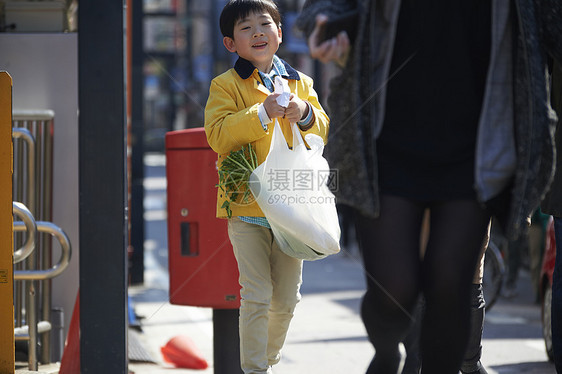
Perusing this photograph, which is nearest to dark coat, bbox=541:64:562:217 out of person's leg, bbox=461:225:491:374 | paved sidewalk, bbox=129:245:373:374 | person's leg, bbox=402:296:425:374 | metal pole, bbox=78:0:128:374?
person's leg, bbox=461:225:491:374

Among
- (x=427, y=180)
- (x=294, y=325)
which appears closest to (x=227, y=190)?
(x=427, y=180)

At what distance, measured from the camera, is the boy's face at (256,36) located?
3.73m

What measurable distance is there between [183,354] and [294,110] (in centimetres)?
252

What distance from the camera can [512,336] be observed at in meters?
6.86

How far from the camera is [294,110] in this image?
355 cm

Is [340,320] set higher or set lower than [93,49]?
lower

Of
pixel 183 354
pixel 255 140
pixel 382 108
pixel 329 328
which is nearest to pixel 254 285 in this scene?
pixel 255 140

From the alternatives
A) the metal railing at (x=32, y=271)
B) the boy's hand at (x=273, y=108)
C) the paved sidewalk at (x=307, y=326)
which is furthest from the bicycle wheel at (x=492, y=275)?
the boy's hand at (x=273, y=108)

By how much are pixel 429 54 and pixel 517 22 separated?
0.30m

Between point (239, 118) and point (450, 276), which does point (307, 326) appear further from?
point (450, 276)

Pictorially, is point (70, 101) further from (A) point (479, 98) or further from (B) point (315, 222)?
(A) point (479, 98)

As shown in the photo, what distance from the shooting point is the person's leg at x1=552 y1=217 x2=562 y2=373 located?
4.21 meters

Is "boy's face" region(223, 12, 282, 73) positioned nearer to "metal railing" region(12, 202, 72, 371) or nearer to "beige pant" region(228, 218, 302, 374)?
"beige pant" region(228, 218, 302, 374)

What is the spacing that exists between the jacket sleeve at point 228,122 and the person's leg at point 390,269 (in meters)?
0.75
